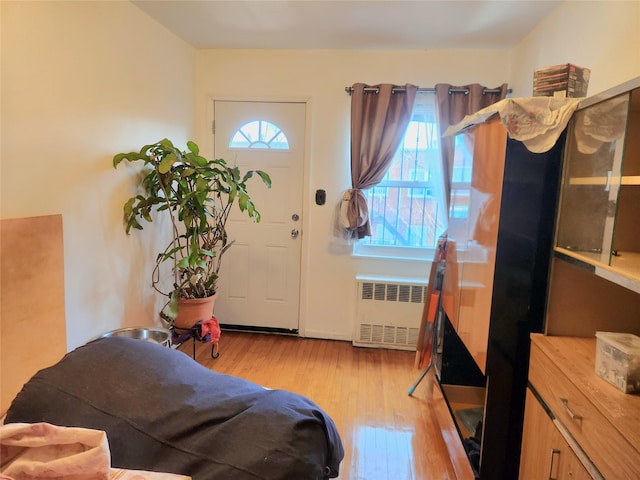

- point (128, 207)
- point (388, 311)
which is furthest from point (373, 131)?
point (128, 207)

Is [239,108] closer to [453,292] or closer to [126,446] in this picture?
[453,292]

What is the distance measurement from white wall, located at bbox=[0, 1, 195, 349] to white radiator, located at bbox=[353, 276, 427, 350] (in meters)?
1.66

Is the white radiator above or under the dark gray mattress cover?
under

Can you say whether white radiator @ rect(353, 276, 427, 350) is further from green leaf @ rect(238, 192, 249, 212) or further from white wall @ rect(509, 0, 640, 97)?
white wall @ rect(509, 0, 640, 97)

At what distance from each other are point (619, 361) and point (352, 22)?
249 centimetres

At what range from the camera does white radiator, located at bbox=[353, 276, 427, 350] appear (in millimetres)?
3348

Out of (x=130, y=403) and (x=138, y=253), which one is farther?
(x=138, y=253)

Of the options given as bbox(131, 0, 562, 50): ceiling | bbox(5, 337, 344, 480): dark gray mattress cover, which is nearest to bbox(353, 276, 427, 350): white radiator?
bbox(131, 0, 562, 50): ceiling

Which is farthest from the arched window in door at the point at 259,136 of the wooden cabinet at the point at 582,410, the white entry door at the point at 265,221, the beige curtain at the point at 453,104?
the wooden cabinet at the point at 582,410

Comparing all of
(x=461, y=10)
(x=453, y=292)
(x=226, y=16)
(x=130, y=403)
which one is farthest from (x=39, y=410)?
(x=461, y=10)

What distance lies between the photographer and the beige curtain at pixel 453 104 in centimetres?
311

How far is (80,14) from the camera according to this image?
216 cm

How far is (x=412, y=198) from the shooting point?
342 cm

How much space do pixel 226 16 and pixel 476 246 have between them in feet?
7.32
